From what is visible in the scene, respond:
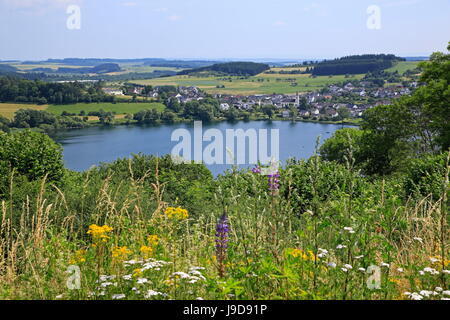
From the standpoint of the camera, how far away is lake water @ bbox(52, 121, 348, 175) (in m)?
51.8

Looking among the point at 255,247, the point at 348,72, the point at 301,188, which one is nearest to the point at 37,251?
the point at 255,247

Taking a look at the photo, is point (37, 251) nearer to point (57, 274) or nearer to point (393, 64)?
point (57, 274)

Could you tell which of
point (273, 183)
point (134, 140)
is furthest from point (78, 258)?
point (134, 140)

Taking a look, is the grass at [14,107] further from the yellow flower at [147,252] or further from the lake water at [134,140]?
the yellow flower at [147,252]

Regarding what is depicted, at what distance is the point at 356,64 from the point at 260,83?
28008 millimetres

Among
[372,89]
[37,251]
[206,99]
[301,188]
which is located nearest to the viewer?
[37,251]

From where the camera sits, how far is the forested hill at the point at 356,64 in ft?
378

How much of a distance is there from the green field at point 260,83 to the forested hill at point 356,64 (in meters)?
3.28

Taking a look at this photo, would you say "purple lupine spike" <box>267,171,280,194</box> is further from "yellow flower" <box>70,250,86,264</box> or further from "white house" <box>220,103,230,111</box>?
"white house" <box>220,103,230,111</box>

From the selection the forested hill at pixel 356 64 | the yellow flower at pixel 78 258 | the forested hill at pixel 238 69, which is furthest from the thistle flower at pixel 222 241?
the forested hill at pixel 238 69

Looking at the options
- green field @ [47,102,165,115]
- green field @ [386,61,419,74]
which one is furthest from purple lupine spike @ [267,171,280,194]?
green field @ [386,61,419,74]

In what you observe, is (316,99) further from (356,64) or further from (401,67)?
(356,64)
